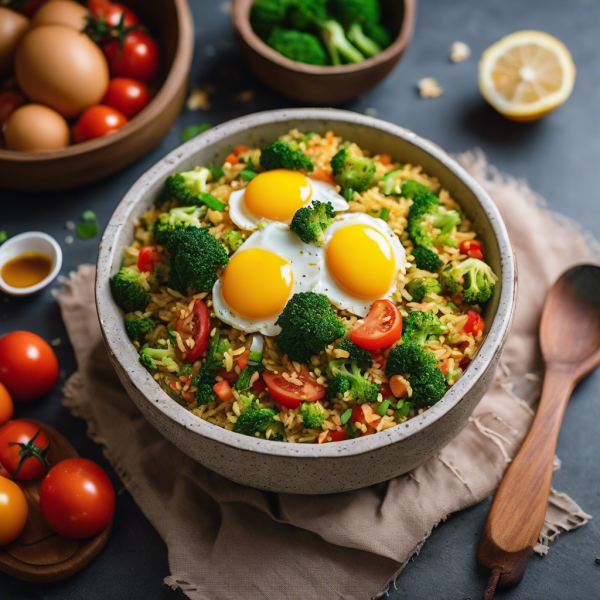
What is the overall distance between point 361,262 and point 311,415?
99 cm

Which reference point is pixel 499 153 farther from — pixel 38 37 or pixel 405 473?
pixel 38 37

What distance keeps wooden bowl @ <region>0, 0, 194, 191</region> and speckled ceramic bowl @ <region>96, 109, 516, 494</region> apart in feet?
3.33

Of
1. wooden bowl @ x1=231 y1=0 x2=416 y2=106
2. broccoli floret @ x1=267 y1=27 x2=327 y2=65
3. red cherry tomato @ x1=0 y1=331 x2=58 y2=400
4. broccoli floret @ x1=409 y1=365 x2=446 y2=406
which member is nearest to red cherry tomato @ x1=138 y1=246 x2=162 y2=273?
red cherry tomato @ x1=0 y1=331 x2=58 y2=400

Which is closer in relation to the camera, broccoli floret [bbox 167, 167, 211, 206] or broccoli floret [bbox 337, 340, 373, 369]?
broccoli floret [bbox 337, 340, 373, 369]

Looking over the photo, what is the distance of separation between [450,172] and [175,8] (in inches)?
122

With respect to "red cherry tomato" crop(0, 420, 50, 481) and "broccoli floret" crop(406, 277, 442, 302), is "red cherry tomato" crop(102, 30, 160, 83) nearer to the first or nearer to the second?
"red cherry tomato" crop(0, 420, 50, 481)

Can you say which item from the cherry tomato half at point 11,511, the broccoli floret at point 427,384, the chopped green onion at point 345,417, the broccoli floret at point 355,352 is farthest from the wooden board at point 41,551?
the broccoli floret at point 427,384

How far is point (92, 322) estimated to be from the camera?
5000mm

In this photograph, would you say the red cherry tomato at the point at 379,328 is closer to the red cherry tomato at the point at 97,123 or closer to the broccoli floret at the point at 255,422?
the broccoli floret at the point at 255,422

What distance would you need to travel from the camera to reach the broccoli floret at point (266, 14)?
224 inches

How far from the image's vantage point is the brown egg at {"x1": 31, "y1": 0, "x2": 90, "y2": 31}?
5590 millimetres

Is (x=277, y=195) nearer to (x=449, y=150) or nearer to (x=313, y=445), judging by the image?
(x=313, y=445)

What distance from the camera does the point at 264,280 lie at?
3779 millimetres

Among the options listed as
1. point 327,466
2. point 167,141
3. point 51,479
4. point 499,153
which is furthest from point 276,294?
point 499,153
